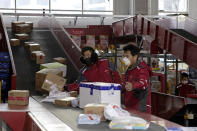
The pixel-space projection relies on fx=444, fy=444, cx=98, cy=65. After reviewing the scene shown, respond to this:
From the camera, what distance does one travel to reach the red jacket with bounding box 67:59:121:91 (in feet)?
21.1

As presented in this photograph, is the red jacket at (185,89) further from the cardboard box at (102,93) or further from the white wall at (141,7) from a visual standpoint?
the white wall at (141,7)

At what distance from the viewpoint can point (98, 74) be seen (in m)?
6.43

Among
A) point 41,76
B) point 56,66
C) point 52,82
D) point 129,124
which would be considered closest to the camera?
point 129,124

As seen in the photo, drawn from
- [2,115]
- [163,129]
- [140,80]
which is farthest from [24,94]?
[163,129]

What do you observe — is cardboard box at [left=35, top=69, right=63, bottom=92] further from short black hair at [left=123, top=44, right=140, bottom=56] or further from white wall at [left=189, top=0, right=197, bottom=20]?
white wall at [left=189, top=0, right=197, bottom=20]

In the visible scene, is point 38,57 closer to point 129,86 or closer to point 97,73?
point 97,73

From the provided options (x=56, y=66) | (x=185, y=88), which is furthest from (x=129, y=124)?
(x=185, y=88)

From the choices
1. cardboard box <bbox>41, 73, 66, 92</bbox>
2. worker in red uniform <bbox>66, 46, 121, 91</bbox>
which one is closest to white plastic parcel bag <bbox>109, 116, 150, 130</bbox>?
worker in red uniform <bbox>66, 46, 121, 91</bbox>

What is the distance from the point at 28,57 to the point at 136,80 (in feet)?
20.2

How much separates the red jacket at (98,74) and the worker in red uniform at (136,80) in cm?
71

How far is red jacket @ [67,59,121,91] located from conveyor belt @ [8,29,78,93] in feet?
10.0

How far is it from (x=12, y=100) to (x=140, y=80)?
1786mm

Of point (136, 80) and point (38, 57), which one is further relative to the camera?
point (38, 57)

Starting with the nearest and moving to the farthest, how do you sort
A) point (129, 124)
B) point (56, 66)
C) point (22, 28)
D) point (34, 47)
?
point (129, 124), point (56, 66), point (34, 47), point (22, 28)
